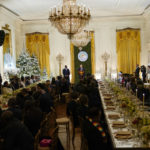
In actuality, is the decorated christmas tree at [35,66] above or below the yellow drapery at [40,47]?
below

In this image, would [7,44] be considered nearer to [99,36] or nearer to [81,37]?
[81,37]

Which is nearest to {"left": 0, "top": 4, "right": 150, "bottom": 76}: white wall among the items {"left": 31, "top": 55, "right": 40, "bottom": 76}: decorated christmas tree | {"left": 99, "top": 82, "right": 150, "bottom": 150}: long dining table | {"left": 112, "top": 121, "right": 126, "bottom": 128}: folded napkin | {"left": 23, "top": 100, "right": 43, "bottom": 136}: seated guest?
{"left": 31, "top": 55, "right": 40, "bottom": 76}: decorated christmas tree

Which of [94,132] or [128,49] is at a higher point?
[128,49]

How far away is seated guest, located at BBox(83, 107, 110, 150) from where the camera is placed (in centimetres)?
423

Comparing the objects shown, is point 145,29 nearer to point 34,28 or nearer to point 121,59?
point 121,59

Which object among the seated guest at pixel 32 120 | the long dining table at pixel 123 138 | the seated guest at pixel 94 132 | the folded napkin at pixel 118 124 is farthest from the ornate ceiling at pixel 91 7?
the seated guest at pixel 94 132

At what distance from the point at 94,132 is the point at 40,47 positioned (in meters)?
17.8

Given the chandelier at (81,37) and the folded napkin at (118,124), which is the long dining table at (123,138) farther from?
the chandelier at (81,37)

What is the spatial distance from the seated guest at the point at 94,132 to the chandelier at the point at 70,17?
4281mm

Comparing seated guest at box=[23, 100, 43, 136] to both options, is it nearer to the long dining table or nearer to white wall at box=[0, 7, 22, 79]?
the long dining table

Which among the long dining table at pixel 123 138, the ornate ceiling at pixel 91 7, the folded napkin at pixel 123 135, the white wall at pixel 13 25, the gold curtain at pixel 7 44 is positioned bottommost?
the long dining table at pixel 123 138

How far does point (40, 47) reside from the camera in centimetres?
2155

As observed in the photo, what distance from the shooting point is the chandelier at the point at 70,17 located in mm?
8008

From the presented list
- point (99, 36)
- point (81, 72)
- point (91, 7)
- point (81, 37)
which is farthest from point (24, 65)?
point (99, 36)
